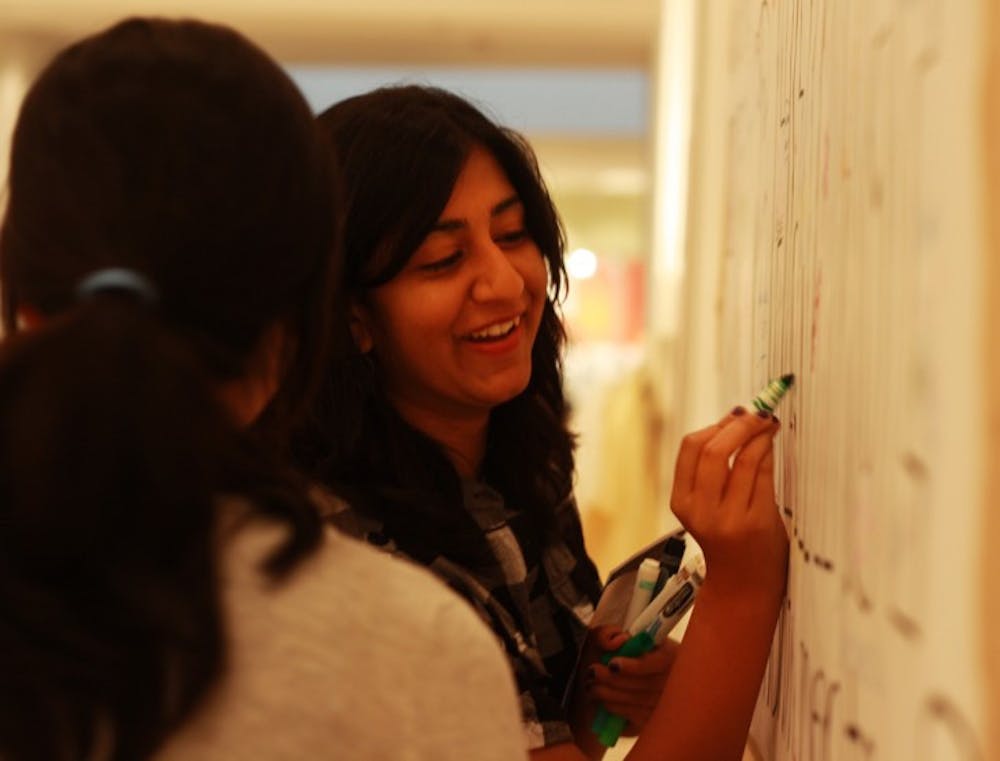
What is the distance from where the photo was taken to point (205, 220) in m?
0.55

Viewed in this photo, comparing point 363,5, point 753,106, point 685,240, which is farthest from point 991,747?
point 363,5

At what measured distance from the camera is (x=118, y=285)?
53 centimetres

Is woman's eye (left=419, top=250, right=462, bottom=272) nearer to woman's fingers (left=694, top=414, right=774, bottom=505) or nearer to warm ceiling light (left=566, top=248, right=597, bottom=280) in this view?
woman's fingers (left=694, top=414, right=774, bottom=505)

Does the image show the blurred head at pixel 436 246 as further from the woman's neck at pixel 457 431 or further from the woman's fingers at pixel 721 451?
the woman's fingers at pixel 721 451

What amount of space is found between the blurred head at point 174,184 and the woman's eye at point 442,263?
364 mm

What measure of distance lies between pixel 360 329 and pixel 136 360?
0.48m

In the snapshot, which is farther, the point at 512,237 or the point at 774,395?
the point at 512,237

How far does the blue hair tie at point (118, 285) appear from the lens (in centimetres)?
53

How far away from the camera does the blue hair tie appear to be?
53 cm

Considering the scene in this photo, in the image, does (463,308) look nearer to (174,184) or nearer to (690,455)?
(690,455)

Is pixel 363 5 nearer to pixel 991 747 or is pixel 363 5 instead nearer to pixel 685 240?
pixel 685 240

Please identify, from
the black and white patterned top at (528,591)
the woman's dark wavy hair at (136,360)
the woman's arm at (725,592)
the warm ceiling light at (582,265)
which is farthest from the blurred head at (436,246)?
the warm ceiling light at (582,265)

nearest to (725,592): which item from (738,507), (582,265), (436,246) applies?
(738,507)

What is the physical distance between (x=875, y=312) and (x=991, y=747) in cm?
22
